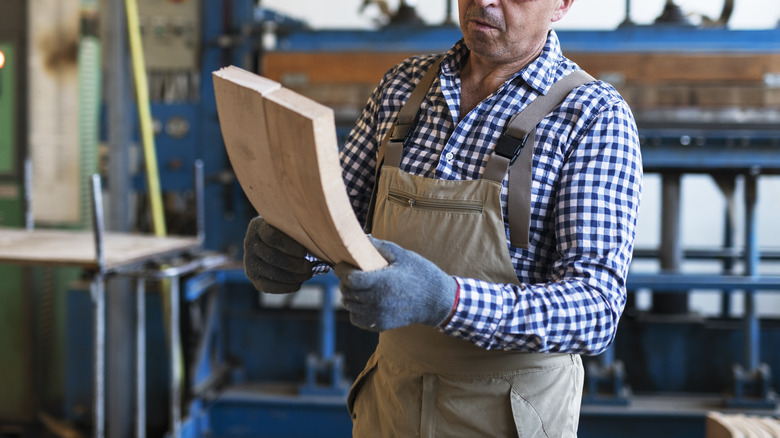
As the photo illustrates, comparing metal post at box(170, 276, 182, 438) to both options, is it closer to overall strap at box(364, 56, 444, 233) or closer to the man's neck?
overall strap at box(364, 56, 444, 233)

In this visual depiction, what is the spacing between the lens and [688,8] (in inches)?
187

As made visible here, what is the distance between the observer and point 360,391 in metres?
1.39

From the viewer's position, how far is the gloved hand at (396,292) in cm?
90

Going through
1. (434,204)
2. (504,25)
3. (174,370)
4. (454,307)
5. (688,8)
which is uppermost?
(688,8)

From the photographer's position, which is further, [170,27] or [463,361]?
[170,27]

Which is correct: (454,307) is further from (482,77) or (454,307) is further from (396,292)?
(482,77)

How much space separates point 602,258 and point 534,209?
0.52ft

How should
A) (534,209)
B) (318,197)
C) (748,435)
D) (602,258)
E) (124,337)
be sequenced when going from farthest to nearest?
(124,337)
(748,435)
(534,209)
(602,258)
(318,197)

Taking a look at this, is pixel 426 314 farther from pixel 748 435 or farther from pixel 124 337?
pixel 124 337

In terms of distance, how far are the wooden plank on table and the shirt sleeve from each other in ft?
0.55

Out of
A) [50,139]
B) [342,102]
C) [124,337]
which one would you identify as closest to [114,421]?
[124,337]

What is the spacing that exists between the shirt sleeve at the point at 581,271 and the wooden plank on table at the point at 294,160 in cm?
17

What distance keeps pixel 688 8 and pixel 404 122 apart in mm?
4098

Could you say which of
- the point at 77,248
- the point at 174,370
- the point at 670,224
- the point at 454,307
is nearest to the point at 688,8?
the point at 670,224
